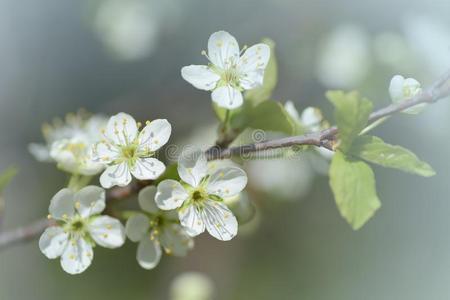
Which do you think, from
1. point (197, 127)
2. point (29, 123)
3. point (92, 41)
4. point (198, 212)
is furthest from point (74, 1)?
point (198, 212)

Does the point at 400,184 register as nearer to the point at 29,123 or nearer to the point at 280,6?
the point at 280,6

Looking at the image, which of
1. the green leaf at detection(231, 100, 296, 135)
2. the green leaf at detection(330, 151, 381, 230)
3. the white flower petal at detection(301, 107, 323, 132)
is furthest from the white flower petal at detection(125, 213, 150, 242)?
the white flower petal at detection(301, 107, 323, 132)

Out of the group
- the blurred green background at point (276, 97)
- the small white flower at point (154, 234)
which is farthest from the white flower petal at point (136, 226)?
the blurred green background at point (276, 97)

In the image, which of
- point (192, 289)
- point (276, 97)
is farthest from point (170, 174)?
point (276, 97)

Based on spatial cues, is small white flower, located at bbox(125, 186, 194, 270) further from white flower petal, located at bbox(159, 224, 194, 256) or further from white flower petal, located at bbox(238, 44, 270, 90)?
white flower petal, located at bbox(238, 44, 270, 90)

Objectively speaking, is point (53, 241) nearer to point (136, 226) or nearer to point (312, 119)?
point (136, 226)

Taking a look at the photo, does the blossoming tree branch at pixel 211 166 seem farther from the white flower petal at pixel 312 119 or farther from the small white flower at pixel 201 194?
the white flower petal at pixel 312 119
